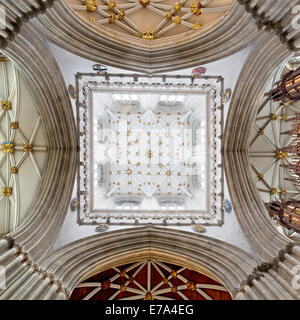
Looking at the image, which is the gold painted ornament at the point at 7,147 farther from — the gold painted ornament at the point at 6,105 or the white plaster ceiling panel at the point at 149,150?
the white plaster ceiling panel at the point at 149,150

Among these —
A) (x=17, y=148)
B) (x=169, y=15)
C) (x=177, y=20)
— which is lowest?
(x=17, y=148)

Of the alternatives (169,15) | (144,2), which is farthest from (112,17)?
(169,15)

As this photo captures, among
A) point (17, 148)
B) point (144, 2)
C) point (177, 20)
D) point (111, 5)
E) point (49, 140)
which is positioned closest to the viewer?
point (111, 5)

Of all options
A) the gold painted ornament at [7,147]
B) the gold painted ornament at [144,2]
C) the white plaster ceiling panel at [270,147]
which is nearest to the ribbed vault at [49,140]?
the gold painted ornament at [7,147]

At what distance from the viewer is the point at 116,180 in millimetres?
12859

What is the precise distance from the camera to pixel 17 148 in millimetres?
7980

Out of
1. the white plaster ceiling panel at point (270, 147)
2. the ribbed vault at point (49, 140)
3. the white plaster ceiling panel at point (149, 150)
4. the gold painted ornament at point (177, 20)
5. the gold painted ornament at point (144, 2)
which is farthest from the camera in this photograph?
the white plaster ceiling panel at point (270, 147)

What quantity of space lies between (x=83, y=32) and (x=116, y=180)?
7.92 meters

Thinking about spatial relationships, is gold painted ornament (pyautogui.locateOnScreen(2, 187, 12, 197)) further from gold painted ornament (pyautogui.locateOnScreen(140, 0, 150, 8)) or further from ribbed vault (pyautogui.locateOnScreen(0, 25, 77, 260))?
gold painted ornament (pyautogui.locateOnScreen(140, 0, 150, 8))

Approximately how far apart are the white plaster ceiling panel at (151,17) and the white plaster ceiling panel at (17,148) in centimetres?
329

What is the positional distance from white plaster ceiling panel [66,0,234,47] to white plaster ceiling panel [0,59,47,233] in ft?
10.8

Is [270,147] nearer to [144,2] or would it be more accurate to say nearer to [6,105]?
[144,2]

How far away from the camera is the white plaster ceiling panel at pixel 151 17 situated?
7.27 metres

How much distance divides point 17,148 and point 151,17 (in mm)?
6897
